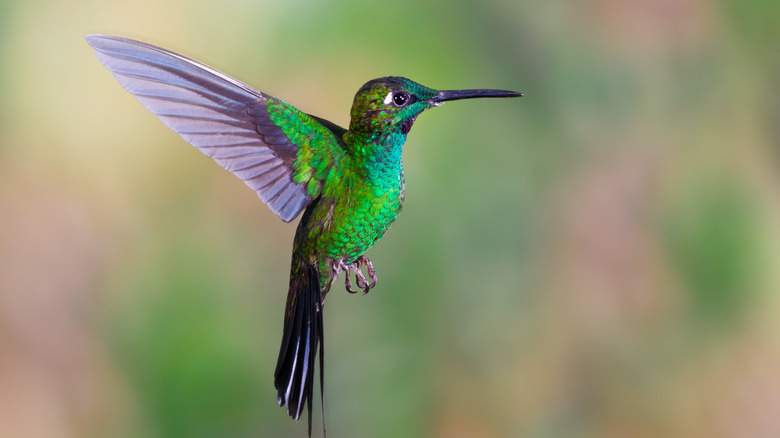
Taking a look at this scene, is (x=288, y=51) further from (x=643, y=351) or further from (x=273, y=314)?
(x=643, y=351)

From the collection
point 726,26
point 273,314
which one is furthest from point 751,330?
point 273,314

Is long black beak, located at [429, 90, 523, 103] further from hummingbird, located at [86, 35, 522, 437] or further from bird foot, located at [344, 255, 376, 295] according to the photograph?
bird foot, located at [344, 255, 376, 295]

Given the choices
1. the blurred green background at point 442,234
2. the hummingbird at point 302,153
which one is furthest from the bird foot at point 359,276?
the blurred green background at point 442,234

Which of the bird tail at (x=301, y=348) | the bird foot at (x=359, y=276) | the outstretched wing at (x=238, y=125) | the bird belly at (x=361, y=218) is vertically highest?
the outstretched wing at (x=238, y=125)

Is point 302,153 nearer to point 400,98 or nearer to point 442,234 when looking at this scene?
point 400,98

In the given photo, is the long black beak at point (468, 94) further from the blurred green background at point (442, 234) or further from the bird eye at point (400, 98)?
the blurred green background at point (442, 234)

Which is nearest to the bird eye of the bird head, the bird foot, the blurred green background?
the bird head

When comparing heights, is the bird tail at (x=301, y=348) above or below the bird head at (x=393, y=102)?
below
